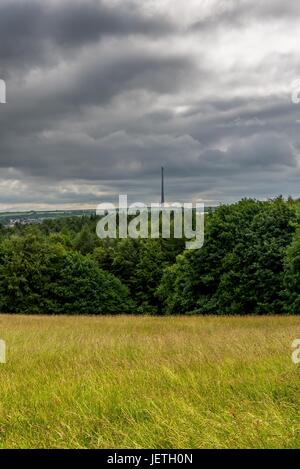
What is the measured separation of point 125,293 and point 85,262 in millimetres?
6507

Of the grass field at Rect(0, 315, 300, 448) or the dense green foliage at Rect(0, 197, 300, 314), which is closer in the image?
the grass field at Rect(0, 315, 300, 448)

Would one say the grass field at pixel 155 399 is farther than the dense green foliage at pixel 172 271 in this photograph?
No

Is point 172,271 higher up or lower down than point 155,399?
lower down

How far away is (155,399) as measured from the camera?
5961mm

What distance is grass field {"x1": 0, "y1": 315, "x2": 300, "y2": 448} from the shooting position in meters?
4.97

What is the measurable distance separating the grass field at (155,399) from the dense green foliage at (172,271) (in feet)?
92.4

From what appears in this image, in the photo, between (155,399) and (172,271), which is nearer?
(155,399)

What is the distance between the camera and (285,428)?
4.95 m

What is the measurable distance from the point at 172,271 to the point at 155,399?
4691cm

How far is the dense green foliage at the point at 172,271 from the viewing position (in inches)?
1636

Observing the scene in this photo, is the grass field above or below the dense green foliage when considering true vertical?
above

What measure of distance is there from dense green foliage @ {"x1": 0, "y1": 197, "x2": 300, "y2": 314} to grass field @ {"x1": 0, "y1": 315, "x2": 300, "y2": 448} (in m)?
28.2

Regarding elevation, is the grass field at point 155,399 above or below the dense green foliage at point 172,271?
above
